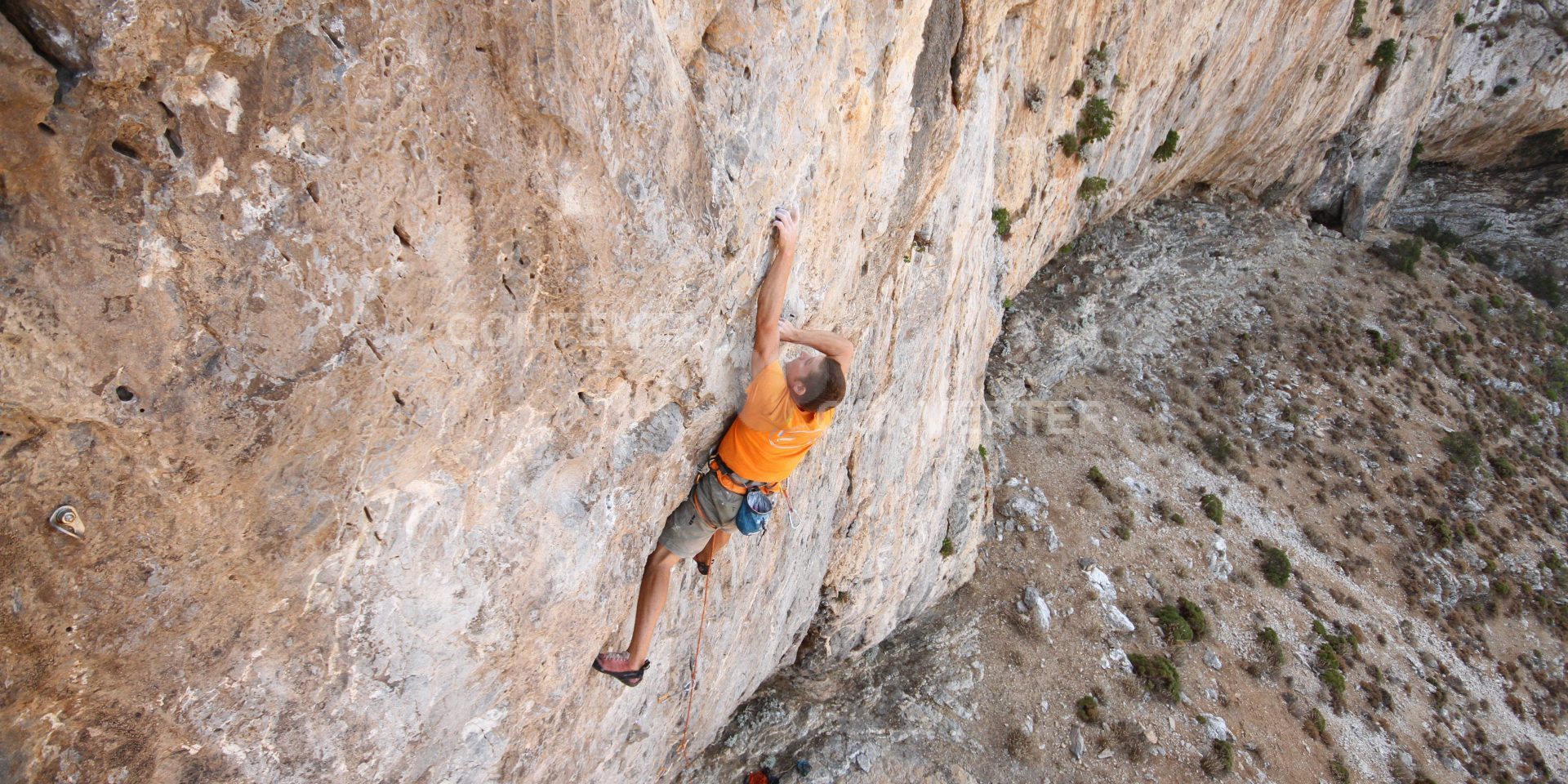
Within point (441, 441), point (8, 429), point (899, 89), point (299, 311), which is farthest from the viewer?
point (899, 89)

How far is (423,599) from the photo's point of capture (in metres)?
3.77

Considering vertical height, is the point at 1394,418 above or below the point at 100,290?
below

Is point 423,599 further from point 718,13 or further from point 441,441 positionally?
point 718,13

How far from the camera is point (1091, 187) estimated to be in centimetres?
1898

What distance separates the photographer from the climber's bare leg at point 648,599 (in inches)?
214

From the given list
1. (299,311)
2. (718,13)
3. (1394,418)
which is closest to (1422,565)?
(1394,418)

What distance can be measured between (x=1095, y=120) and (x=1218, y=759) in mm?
13133

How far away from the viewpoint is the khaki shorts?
211 inches

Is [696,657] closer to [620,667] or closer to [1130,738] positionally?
[620,667]

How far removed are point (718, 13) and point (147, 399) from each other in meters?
3.26

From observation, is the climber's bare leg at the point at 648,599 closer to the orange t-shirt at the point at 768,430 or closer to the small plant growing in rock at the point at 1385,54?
the orange t-shirt at the point at 768,430

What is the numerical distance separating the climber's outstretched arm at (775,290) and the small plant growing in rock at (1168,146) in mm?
20189

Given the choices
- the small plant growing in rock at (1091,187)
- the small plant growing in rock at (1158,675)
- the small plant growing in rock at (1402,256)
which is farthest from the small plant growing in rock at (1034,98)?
the small plant growing in rock at (1402,256)

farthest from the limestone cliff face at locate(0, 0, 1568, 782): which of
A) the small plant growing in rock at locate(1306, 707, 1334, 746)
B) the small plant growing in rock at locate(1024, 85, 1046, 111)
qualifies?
the small plant growing in rock at locate(1306, 707, 1334, 746)
